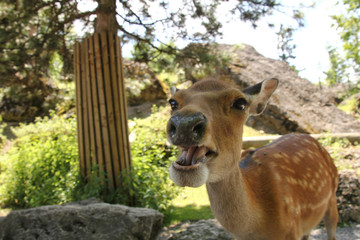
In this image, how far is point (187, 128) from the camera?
1574 millimetres

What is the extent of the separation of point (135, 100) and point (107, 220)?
10.4 metres

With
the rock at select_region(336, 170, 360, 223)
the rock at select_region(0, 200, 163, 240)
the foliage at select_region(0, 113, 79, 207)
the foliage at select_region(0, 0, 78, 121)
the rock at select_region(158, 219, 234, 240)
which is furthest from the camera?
the foliage at select_region(0, 113, 79, 207)

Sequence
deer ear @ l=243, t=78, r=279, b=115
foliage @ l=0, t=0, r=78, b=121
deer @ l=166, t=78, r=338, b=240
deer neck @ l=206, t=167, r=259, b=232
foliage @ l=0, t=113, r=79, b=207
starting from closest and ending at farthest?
1. deer @ l=166, t=78, r=338, b=240
2. deer neck @ l=206, t=167, r=259, b=232
3. deer ear @ l=243, t=78, r=279, b=115
4. foliage @ l=0, t=0, r=78, b=121
5. foliage @ l=0, t=113, r=79, b=207

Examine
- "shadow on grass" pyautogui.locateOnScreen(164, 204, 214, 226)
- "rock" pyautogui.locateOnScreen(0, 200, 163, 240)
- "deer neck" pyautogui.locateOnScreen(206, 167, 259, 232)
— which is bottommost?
"shadow on grass" pyautogui.locateOnScreen(164, 204, 214, 226)

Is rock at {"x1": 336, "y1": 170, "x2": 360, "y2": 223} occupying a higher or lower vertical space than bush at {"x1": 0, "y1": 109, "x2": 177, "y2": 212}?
lower

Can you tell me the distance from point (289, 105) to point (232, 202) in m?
9.19

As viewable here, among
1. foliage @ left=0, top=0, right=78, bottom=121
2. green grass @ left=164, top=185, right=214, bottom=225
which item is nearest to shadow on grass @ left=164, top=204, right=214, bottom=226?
green grass @ left=164, top=185, right=214, bottom=225

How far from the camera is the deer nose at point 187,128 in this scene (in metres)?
1.57

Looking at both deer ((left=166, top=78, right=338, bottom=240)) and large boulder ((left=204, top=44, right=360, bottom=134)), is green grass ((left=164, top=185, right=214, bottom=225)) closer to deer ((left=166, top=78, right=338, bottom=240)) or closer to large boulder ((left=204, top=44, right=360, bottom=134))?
deer ((left=166, top=78, right=338, bottom=240))

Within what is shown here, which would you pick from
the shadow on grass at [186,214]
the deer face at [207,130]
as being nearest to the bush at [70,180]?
the shadow on grass at [186,214]

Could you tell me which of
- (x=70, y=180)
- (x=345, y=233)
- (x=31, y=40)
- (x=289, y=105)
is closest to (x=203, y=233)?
(x=345, y=233)

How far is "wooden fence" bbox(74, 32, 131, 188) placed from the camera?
189 inches

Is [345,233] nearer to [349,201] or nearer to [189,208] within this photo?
[349,201]

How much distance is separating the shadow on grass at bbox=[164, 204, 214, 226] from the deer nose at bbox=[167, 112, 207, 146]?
3.61 m
